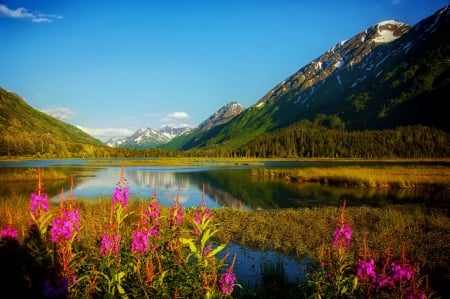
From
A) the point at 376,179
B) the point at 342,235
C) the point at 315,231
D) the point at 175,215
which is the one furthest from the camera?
the point at 376,179

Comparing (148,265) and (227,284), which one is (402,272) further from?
(148,265)

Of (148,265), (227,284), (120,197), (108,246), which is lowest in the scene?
(227,284)

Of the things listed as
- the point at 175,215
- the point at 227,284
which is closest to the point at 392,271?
the point at 227,284

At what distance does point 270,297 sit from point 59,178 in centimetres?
5588

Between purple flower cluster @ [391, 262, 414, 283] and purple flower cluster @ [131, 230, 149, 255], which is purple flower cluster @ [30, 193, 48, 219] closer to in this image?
purple flower cluster @ [131, 230, 149, 255]

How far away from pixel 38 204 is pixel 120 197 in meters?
1.74

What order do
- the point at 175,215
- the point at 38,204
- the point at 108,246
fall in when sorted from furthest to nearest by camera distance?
the point at 175,215 → the point at 38,204 → the point at 108,246

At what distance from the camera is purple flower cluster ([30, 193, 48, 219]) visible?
740 cm

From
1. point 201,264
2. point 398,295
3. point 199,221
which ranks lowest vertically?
point 398,295

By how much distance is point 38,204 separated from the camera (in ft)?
25.0

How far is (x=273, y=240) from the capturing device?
740 inches

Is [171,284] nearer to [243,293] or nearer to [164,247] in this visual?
[164,247]

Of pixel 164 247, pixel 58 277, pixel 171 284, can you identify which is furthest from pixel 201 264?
pixel 58 277

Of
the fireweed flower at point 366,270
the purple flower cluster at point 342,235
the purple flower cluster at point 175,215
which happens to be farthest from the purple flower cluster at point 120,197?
the fireweed flower at point 366,270
